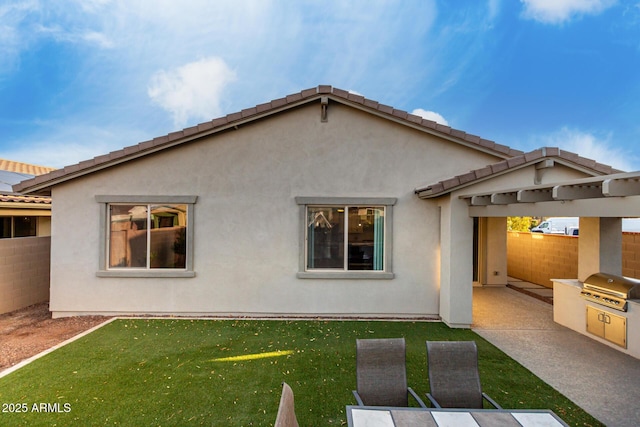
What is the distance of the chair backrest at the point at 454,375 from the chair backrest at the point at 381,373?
0.36 m

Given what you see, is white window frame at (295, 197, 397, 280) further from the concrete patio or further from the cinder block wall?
the cinder block wall

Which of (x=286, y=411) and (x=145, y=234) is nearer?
(x=286, y=411)

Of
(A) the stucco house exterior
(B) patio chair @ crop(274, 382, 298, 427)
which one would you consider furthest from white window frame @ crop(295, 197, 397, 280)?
(B) patio chair @ crop(274, 382, 298, 427)

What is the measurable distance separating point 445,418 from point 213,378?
3918 millimetres

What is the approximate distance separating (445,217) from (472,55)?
57833mm

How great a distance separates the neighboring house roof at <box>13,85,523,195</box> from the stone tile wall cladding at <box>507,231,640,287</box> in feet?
16.8

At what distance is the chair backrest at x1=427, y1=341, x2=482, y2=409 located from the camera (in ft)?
12.6

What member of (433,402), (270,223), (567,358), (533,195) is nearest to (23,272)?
(270,223)

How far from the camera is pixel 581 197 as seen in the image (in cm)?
461

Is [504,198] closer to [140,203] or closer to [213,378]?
[213,378]

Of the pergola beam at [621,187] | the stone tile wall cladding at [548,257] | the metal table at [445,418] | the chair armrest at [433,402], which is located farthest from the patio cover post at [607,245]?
the chair armrest at [433,402]

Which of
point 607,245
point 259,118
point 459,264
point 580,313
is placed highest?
point 259,118

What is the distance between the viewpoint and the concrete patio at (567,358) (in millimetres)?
4832

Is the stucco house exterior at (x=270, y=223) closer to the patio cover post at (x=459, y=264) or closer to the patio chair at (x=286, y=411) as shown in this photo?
the patio cover post at (x=459, y=264)
